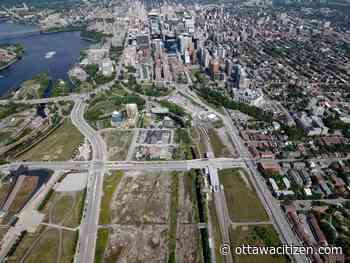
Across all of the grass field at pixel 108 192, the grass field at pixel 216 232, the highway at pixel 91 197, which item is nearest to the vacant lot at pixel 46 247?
the highway at pixel 91 197

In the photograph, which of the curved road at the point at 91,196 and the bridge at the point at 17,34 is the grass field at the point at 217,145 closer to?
the curved road at the point at 91,196

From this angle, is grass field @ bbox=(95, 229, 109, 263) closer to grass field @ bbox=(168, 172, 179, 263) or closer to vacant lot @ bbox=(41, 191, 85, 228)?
vacant lot @ bbox=(41, 191, 85, 228)

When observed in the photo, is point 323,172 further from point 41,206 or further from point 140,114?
point 41,206

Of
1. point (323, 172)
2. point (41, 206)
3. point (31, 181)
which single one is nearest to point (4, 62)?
point (31, 181)

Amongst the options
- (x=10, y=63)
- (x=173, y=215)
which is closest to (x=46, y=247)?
(x=173, y=215)

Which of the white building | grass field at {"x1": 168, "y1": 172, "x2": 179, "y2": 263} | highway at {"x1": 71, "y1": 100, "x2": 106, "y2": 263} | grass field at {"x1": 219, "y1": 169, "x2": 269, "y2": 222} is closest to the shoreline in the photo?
highway at {"x1": 71, "y1": 100, "x2": 106, "y2": 263}
